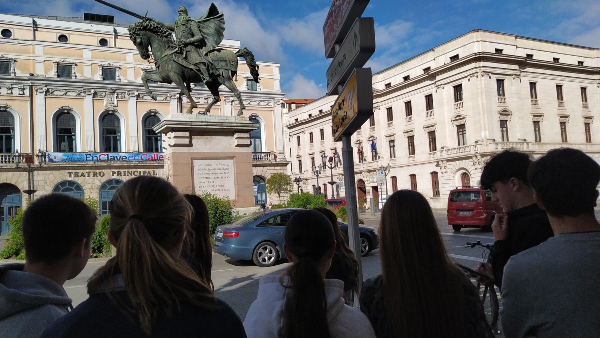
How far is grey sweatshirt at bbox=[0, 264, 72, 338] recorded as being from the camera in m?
1.63

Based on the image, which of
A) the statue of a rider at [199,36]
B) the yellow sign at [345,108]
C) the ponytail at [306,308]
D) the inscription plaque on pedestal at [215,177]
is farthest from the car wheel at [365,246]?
the ponytail at [306,308]

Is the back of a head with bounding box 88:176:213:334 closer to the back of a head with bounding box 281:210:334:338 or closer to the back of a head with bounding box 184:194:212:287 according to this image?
the back of a head with bounding box 281:210:334:338

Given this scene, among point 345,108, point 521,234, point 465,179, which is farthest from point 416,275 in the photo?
point 465,179

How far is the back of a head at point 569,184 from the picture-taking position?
181 centimetres

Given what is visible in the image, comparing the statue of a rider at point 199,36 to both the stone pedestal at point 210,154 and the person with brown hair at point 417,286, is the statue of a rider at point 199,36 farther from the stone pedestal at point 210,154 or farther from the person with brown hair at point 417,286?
the person with brown hair at point 417,286

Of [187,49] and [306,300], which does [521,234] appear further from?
[187,49]

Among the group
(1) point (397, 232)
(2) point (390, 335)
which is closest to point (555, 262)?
(1) point (397, 232)

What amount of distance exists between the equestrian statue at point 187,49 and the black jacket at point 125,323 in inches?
405

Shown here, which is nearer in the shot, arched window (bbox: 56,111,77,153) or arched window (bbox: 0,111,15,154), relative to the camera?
arched window (bbox: 0,111,15,154)

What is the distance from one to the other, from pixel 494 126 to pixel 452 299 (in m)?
38.9

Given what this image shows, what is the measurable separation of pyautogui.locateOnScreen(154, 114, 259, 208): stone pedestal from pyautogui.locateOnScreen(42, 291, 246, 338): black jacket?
9770 millimetres

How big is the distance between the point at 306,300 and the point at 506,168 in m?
1.70

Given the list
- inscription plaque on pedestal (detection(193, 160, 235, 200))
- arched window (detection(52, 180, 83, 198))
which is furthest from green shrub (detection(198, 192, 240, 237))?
arched window (detection(52, 180, 83, 198))

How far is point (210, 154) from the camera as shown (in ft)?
38.3
